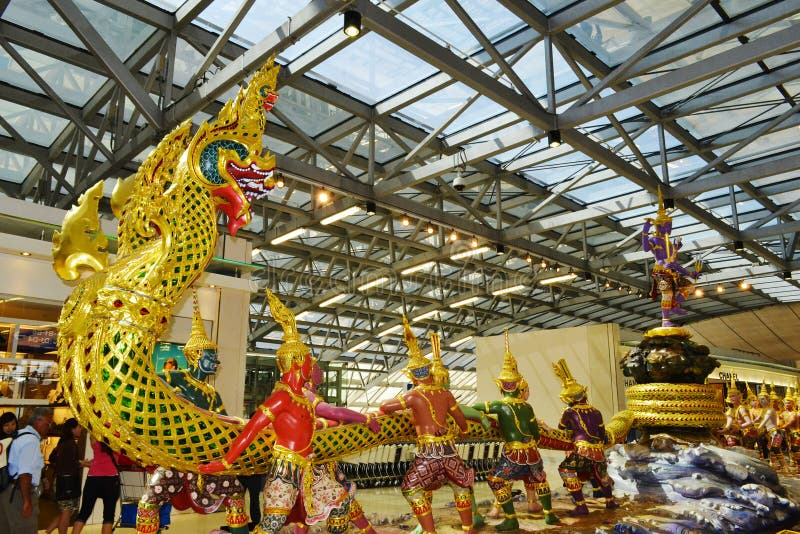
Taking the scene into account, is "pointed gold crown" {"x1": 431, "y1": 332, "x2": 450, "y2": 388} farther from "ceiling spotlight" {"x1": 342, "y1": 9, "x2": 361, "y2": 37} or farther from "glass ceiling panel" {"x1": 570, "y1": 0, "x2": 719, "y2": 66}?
"glass ceiling panel" {"x1": 570, "y1": 0, "x2": 719, "y2": 66}

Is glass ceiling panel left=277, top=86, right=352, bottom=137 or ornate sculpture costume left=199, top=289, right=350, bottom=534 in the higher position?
glass ceiling panel left=277, top=86, right=352, bottom=137

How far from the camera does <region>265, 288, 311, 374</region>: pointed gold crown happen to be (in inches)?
115

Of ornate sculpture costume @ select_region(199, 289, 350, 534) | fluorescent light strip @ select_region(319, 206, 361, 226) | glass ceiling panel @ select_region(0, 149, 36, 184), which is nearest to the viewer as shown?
ornate sculpture costume @ select_region(199, 289, 350, 534)

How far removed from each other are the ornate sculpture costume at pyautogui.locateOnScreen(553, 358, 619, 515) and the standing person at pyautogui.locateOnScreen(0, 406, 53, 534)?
4.34 m

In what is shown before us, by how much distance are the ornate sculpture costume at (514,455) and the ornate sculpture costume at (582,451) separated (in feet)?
1.39

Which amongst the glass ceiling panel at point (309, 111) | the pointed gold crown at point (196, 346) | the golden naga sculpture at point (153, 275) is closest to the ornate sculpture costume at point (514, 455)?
the pointed gold crown at point (196, 346)

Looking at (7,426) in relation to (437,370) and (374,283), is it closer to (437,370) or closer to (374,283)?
(437,370)

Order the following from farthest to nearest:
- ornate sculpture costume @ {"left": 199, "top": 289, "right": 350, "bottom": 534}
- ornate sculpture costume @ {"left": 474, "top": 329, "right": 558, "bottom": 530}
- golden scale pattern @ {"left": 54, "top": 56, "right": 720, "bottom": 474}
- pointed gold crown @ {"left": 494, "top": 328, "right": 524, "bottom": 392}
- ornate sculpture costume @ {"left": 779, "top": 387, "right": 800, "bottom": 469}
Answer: ornate sculpture costume @ {"left": 779, "top": 387, "right": 800, "bottom": 469}
pointed gold crown @ {"left": 494, "top": 328, "right": 524, "bottom": 392}
ornate sculpture costume @ {"left": 474, "top": 329, "right": 558, "bottom": 530}
ornate sculpture costume @ {"left": 199, "top": 289, "right": 350, "bottom": 534}
golden scale pattern @ {"left": 54, "top": 56, "right": 720, "bottom": 474}

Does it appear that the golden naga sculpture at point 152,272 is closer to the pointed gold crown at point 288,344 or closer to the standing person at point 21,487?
the pointed gold crown at point 288,344

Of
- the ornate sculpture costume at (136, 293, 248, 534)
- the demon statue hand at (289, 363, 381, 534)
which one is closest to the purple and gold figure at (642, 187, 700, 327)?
the demon statue hand at (289, 363, 381, 534)

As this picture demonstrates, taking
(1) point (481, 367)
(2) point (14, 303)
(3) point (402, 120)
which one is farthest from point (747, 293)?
(2) point (14, 303)

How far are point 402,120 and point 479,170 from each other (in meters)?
1.97

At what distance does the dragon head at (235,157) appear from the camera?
2547mm

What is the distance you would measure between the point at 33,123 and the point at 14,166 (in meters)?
1.58
